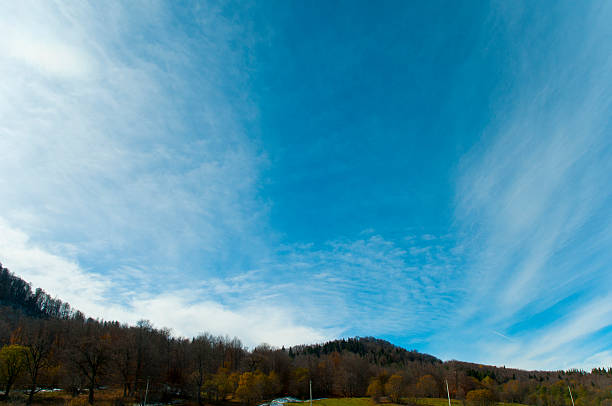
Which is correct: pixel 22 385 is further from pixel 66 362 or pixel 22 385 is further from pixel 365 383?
pixel 365 383

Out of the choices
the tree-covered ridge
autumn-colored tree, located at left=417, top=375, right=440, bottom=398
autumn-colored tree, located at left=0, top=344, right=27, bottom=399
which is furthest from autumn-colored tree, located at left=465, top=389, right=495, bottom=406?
the tree-covered ridge

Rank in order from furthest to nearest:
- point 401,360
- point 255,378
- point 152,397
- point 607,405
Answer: point 401,360
point 607,405
point 255,378
point 152,397

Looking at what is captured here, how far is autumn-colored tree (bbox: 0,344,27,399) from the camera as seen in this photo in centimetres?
4416

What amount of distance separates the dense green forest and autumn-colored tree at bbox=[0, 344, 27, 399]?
0.35 ft

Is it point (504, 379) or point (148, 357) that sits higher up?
point (148, 357)

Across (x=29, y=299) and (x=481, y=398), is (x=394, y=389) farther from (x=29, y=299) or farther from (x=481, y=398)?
(x=29, y=299)

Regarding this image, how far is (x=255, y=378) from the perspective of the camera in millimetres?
63531

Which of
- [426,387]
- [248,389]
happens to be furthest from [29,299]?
[426,387]

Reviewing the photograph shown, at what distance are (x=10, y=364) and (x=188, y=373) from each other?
32.0 metres

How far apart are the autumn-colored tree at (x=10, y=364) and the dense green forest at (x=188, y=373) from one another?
107mm

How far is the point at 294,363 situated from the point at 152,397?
47584 mm

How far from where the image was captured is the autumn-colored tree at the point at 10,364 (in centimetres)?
4416

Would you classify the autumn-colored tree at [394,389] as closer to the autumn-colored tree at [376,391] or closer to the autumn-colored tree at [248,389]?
the autumn-colored tree at [376,391]

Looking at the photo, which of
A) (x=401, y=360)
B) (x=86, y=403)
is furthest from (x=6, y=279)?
(x=401, y=360)
